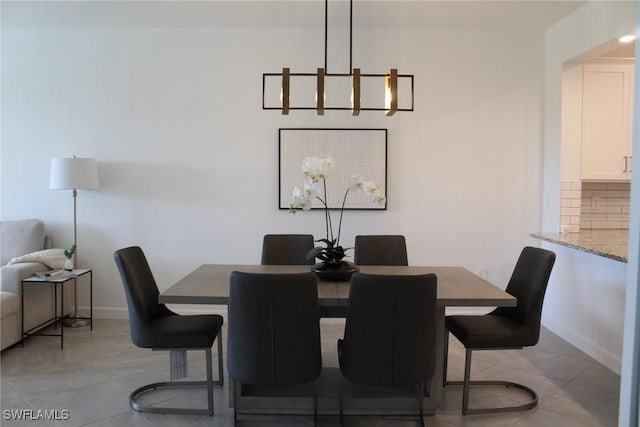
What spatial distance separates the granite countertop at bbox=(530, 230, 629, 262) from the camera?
2.88 metres

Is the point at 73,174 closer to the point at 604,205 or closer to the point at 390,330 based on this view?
the point at 390,330

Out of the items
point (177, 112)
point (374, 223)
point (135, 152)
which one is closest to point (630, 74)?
point (374, 223)

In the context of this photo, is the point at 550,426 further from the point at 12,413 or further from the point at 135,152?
the point at 135,152

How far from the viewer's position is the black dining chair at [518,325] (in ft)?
8.54

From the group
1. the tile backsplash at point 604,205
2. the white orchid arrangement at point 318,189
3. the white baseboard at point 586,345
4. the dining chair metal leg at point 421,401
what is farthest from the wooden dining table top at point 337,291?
the tile backsplash at point 604,205

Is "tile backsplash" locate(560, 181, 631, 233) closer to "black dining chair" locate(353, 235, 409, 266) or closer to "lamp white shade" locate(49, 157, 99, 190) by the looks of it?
"black dining chair" locate(353, 235, 409, 266)

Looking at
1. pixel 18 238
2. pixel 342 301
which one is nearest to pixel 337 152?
pixel 342 301

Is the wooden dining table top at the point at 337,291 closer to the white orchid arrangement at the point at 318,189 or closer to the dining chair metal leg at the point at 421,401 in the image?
the white orchid arrangement at the point at 318,189

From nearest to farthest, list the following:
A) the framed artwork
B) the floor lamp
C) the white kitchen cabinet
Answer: the white kitchen cabinet → the floor lamp → the framed artwork

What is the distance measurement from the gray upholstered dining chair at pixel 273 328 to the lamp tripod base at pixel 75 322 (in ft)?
8.87

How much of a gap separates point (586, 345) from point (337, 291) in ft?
7.82
